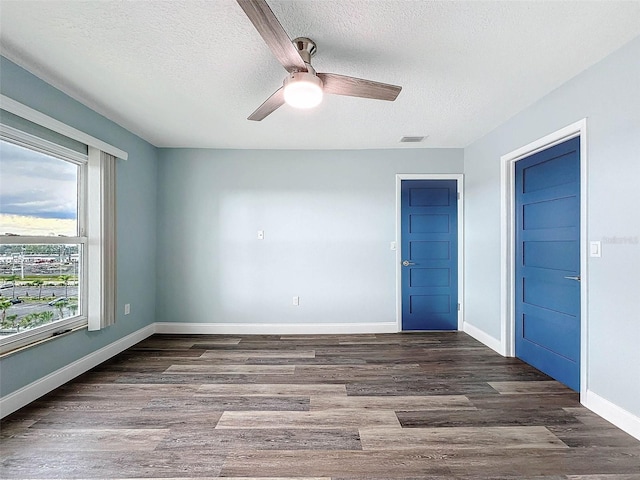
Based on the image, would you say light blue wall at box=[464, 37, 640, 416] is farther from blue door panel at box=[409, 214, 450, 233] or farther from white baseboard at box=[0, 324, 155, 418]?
white baseboard at box=[0, 324, 155, 418]

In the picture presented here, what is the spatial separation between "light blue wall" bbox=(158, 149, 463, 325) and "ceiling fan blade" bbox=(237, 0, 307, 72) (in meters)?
2.50

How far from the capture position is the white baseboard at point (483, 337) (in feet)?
11.7

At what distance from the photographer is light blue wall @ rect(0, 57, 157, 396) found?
2334mm

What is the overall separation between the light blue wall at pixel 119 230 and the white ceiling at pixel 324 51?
0.14 m

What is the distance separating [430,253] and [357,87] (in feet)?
9.46

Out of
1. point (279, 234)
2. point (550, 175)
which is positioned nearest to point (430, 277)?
point (550, 175)

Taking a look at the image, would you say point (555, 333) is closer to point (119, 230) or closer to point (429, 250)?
point (429, 250)

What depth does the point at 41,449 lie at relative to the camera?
1934mm

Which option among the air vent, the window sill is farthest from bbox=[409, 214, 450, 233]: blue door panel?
the window sill

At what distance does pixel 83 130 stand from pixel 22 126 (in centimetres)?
63

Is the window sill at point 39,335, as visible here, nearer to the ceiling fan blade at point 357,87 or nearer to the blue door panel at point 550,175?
the ceiling fan blade at point 357,87

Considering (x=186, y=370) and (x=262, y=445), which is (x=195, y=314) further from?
→ (x=262, y=445)

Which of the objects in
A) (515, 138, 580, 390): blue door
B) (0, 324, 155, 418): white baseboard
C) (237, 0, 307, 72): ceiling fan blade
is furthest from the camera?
(515, 138, 580, 390): blue door

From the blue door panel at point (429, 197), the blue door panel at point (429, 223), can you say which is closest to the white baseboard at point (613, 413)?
the blue door panel at point (429, 223)
